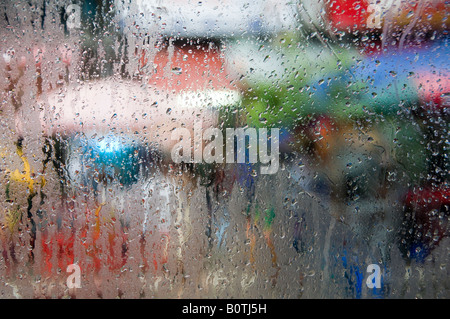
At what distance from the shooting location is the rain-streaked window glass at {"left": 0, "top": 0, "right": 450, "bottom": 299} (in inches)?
32.2

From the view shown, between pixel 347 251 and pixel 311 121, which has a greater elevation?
pixel 311 121

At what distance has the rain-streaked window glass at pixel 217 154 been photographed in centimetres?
82

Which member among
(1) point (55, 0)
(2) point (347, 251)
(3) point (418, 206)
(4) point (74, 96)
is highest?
(1) point (55, 0)

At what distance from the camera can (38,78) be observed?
2.70 ft

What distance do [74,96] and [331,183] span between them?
73 centimetres

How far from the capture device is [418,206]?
2.69 feet

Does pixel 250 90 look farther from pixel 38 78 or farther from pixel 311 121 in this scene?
pixel 38 78

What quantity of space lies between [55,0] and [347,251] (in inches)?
40.6

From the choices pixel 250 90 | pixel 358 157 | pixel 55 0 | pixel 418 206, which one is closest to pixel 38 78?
pixel 55 0

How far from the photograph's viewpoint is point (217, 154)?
32.9 inches

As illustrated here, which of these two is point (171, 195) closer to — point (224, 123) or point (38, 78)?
point (224, 123)

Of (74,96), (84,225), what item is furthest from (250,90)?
(84,225)

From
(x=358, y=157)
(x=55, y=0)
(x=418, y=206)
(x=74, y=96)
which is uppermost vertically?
(x=55, y=0)

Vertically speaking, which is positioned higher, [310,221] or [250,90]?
[250,90]
